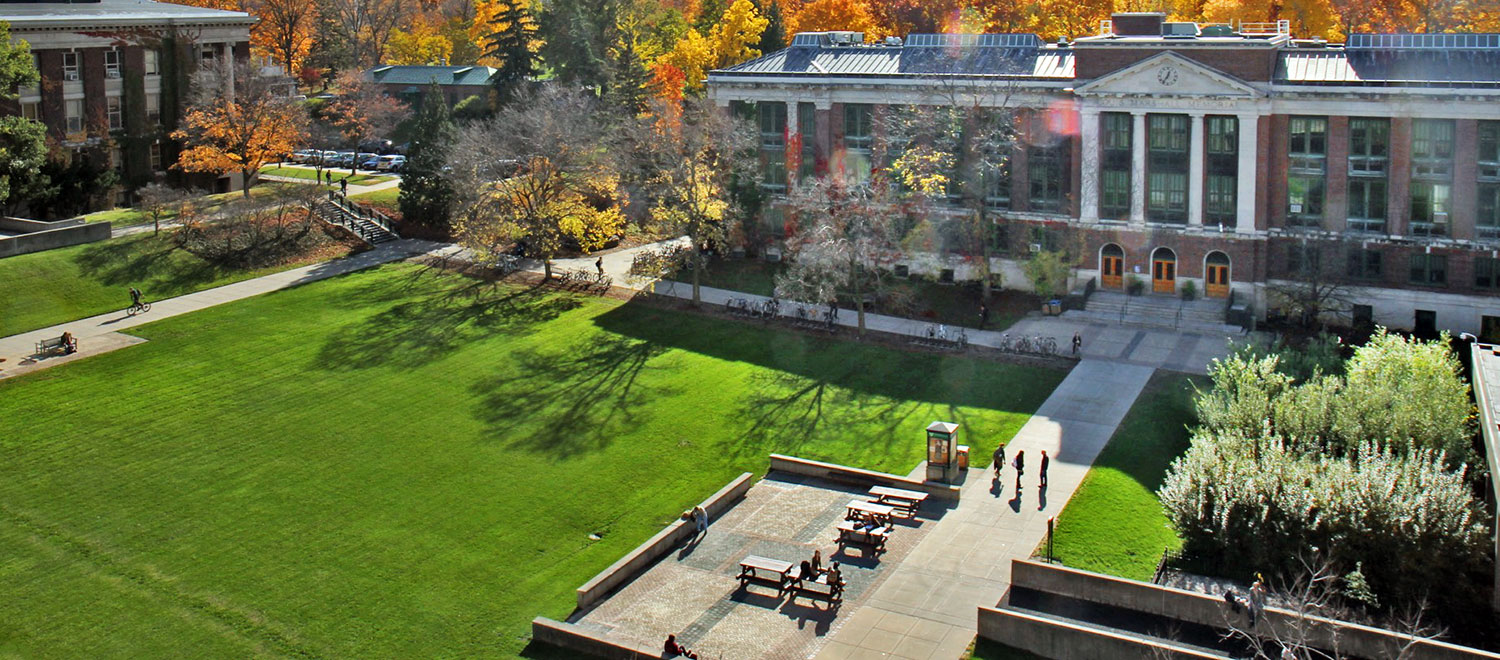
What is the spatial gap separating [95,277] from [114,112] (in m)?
20.7

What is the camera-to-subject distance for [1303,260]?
215 feet

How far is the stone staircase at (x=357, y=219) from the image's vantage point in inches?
3334

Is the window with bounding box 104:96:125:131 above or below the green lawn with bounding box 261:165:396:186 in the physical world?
above

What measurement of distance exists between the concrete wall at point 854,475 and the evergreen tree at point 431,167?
39638mm

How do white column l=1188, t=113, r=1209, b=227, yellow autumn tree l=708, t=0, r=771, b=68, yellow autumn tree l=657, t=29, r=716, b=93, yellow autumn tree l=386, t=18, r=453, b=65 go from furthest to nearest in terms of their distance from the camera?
yellow autumn tree l=386, t=18, r=453, b=65
yellow autumn tree l=657, t=29, r=716, b=93
yellow autumn tree l=708, t=0, r=771, b=68
white column l=1188, t=113, r=1209, b=227

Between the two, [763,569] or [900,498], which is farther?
[900,498]

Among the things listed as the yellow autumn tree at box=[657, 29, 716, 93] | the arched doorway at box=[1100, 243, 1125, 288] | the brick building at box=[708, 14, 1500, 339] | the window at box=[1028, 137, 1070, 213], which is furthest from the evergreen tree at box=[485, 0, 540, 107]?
the arched doorway at box=[1100, 243, 1125, 288]

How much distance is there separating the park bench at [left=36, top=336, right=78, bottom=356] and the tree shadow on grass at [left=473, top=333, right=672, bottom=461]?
1799 cm

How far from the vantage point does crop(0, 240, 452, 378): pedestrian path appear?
61219mm

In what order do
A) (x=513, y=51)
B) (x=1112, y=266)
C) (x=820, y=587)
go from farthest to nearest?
(x=513, y=51), (x=1112, y=266), (x=820, y=587)

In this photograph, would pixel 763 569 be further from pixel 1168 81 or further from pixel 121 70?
pixel 121 70

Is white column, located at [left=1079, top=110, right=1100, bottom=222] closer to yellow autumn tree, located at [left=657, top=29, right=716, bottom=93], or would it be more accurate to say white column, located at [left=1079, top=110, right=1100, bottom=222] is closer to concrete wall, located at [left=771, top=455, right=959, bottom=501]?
concrete wall, located at [left=771, top=455, right=959, bottom=501]

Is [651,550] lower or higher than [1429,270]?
lower

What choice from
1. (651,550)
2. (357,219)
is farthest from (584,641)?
(357,219)
